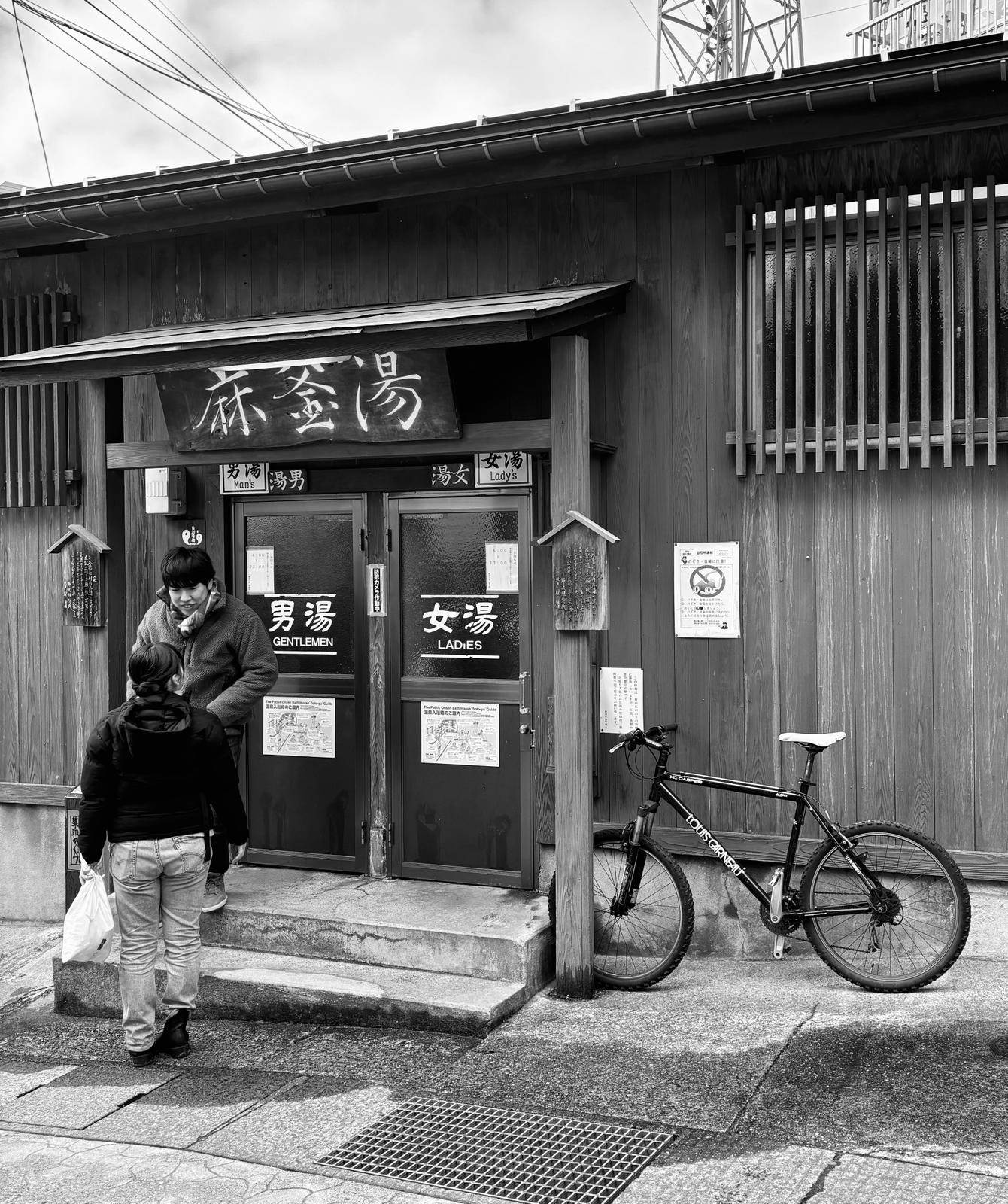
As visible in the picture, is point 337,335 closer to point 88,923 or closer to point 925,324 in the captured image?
point 925,324

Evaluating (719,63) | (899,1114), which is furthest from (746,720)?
(719,63)

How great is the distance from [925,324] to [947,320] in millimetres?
115

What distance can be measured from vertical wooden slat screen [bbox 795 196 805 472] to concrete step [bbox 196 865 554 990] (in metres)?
3.01

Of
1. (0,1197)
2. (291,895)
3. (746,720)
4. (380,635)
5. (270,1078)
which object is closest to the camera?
(0,1197)

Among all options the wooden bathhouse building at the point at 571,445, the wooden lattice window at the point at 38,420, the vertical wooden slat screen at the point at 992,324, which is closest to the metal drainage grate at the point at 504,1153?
the wooden bathhouse building at the point at 571,445

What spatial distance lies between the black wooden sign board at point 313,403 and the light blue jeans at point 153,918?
7.92ft

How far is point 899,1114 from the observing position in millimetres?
4723

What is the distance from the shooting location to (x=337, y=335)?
A: 6.40 metres

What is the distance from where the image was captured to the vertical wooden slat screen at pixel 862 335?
650 centimetres

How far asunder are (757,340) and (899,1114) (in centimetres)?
406

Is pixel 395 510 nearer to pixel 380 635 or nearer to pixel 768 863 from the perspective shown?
pixel 380 635

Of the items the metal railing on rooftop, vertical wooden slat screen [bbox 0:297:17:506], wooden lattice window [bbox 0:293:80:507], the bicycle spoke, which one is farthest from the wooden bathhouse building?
the metal railing on rooftop

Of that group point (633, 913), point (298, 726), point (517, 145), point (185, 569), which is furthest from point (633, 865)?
point (517, 145)

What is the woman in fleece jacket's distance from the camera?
268 inches
